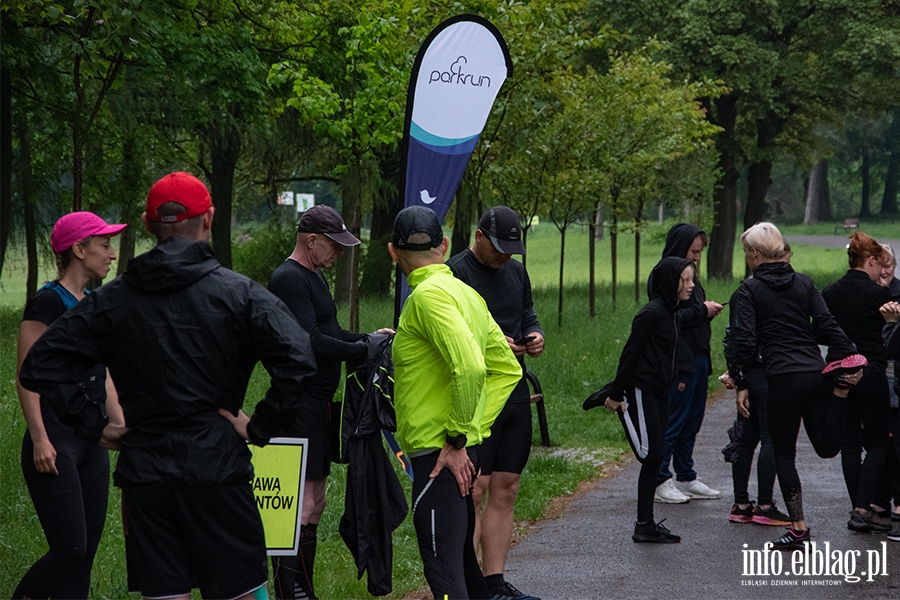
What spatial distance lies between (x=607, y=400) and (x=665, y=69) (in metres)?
17.4

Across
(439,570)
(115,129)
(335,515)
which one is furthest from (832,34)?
(439,570)

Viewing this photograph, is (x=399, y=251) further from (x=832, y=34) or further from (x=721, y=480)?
(x=832, y=34)

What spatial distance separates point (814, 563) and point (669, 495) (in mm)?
1818

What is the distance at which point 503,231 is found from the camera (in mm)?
5504

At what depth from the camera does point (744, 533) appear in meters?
7.01

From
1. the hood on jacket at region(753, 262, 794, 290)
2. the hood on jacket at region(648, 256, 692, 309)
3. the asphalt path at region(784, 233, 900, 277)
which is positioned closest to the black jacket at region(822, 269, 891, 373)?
the hood on jacket at region(753, 262, 794, 290)

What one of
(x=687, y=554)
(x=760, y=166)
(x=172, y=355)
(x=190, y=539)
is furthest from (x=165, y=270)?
(x=760, y=166)

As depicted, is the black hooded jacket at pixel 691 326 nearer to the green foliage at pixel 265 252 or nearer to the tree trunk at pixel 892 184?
the green foliage at pixel 265 252

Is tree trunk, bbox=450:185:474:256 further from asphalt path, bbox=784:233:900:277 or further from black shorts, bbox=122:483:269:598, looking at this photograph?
asphalt path, bbox=784:233:900:277

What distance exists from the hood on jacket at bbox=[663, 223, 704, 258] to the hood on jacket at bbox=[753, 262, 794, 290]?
0.81 meters

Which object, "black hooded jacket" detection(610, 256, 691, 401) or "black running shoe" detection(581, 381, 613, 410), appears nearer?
"black hooded jacket" detection(610, 256, 691, 401)

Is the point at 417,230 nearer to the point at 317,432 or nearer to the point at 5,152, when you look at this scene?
the point at 317,432

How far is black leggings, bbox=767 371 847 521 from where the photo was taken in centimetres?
652

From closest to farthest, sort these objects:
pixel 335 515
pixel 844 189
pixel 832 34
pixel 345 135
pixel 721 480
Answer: pixel 335 515, pixel 721 480, pixel 345 135, pixel 832 34, pixel 844 189
